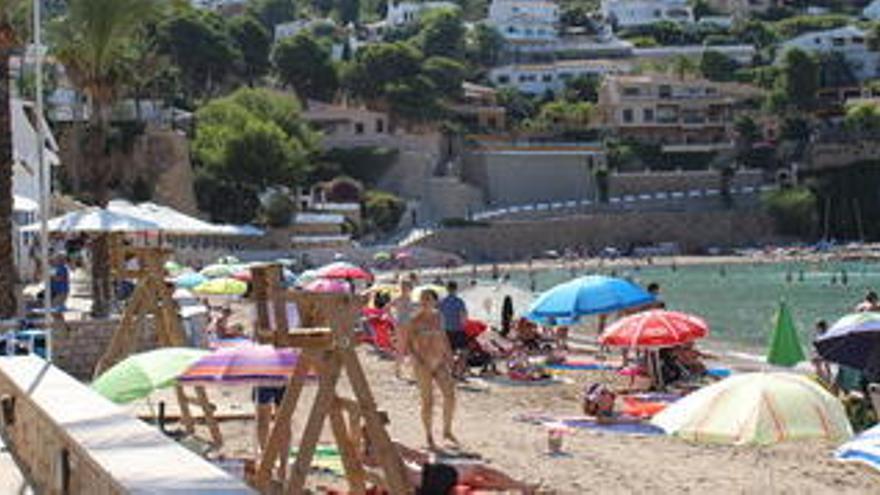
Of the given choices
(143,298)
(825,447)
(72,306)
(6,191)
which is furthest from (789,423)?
(72,306)

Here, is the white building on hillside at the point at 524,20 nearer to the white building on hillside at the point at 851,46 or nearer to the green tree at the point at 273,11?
the green tree at the point at 273,11

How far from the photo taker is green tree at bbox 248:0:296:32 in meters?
160

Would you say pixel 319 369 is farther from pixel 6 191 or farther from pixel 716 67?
pixel 716 67

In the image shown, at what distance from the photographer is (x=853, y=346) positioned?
516 inches

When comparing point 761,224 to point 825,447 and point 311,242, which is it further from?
point 825,447

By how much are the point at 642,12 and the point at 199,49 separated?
7857cm

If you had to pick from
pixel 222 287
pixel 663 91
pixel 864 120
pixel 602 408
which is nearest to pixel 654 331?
pixel 602 408

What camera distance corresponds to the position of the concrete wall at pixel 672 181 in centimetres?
9762

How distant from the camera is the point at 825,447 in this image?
580 inches

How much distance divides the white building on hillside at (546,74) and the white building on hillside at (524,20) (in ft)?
58.9

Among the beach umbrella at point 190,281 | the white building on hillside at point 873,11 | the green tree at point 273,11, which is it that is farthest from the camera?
the green tree at point 273,11

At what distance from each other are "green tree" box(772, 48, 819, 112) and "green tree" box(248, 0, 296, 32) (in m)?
69.9

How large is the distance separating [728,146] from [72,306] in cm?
8110

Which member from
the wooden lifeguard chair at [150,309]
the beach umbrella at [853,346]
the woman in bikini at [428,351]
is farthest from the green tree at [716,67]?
the woman in bikini at [428,351]
